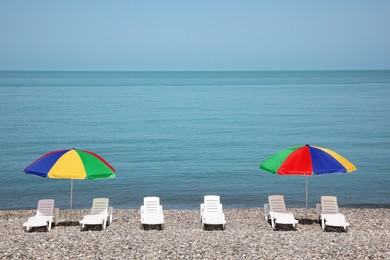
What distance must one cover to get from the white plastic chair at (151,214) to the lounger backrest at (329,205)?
4.69m

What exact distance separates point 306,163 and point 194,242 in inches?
164

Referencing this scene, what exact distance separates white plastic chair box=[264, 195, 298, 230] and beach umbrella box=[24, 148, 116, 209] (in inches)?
188

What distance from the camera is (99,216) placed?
16.2 m

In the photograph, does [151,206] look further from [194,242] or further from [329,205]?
[329,205]

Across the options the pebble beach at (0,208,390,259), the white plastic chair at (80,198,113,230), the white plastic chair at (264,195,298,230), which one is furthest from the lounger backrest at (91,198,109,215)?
the white plastic chair at (264,195,298,230)

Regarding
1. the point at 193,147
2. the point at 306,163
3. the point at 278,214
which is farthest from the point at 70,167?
the point at 193,147

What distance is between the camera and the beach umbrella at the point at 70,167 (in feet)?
Answer: 50.3

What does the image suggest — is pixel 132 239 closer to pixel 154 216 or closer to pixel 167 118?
pixel 154 216

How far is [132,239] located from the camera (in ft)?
45.7

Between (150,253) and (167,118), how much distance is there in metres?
46.1

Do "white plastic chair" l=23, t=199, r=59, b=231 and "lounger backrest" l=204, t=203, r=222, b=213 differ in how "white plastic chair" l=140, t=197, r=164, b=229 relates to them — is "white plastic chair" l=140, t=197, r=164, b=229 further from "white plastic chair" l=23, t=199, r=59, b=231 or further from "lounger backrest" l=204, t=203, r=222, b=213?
"white plastic chair" l=23, t=199, r=59, b=231

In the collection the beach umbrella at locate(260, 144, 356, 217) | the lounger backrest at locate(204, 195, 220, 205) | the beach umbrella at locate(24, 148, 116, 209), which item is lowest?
the lounger backrest at locate(204, 195, 220, 205)

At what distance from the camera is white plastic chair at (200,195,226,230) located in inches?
637

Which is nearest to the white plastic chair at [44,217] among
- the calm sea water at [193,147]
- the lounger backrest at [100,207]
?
the lounger backrest at [100,207]
